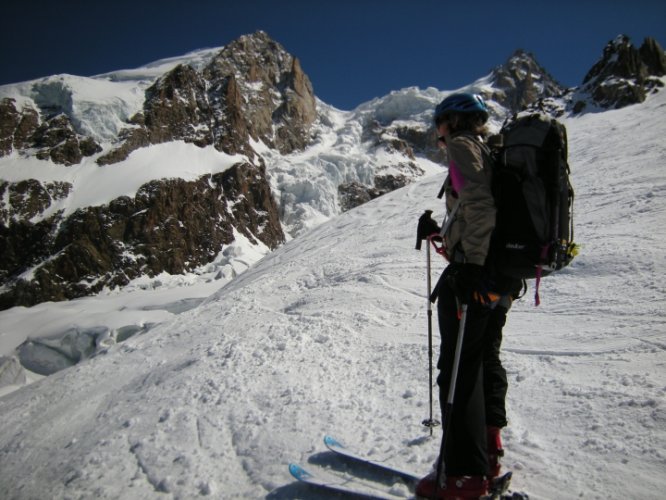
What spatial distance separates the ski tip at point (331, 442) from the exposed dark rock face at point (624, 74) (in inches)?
2024

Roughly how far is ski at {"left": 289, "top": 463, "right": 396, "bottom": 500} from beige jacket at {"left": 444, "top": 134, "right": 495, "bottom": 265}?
161 cm

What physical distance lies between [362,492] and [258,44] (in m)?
176

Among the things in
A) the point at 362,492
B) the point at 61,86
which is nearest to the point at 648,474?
the point at 362,492

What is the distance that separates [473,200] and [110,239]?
94743 millimetres

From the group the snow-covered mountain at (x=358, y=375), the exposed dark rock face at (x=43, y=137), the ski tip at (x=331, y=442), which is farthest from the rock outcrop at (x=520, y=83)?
the ski tip at (x=331, y=442)

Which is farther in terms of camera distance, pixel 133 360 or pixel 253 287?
pixel 253 287

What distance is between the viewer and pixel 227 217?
104312 mm

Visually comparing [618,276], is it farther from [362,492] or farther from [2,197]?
[2,197]

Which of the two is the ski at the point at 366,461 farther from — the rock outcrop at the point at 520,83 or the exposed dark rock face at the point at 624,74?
the rock outcrop at the point at 520,83

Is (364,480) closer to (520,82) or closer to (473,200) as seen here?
Answer: (473,200)

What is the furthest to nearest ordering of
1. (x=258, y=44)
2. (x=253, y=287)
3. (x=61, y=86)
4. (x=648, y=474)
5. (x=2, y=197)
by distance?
(x=258, y=44), (x=61, y=86), (x=2, y=197), (x=253, y=287), (x=648, y=474)

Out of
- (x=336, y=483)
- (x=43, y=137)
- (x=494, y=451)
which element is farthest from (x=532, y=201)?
(x=43, y=137)

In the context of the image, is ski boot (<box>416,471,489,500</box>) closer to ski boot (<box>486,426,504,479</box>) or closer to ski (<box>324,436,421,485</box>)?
ski boot (<box>486,426,504,479</box>)

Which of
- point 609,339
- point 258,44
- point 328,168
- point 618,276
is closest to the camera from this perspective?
point 609,339
